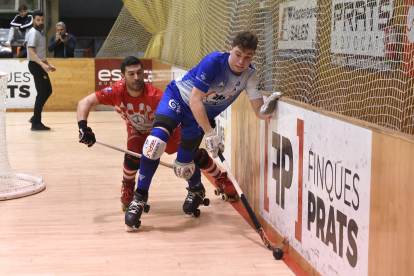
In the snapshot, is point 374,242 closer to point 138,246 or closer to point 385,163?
point 385,163

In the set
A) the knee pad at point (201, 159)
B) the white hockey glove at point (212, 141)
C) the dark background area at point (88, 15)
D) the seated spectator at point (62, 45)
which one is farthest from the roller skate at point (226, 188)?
the dark background area at point (88, 15)

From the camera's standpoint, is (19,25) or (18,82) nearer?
(18,82)

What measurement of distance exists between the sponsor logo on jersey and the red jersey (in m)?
0.34

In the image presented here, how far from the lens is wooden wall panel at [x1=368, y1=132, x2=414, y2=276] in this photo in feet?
6.02

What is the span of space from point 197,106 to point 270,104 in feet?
1.56

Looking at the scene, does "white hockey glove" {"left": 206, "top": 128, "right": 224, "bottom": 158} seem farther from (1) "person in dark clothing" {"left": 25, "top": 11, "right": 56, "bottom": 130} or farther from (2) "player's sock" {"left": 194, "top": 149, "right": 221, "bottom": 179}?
(1) "person in dark clothing" {"left": 25, "top": 11, "right": 56, "bottom": 130}

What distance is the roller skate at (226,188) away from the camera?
418 cm

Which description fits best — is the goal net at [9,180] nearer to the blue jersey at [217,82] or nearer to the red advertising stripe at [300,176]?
the blue jersey at [217,82]

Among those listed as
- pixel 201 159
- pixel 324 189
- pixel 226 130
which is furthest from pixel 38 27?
pixel 324 189

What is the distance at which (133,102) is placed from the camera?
3807mm

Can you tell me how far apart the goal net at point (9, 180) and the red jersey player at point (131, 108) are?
1012mm

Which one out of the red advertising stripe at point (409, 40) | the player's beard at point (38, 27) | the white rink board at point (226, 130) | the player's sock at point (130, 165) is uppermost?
the player's beard at point (38, 27)

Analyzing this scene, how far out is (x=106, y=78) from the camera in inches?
390

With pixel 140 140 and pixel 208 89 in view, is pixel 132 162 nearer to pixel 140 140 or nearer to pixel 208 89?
pixel 140 140
